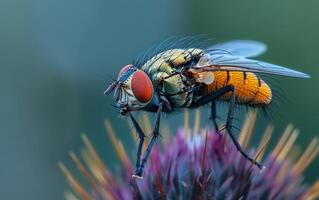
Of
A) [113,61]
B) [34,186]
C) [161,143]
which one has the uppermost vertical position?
[161,143]

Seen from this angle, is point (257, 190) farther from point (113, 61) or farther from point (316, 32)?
point (113, 61)

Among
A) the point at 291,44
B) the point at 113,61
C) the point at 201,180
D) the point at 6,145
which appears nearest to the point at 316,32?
the point at 291,44

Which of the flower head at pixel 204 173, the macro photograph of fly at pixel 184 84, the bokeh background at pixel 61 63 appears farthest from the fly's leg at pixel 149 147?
the bokeh background at pixel 61 63

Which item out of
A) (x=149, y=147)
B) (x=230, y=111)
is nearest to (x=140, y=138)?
(x=149, y=147)

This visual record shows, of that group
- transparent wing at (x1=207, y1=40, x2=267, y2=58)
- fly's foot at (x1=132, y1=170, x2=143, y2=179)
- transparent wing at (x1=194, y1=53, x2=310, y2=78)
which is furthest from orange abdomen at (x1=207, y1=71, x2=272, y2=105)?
fly's foot at (x1=132, y1=170, x2=143, y2=179)

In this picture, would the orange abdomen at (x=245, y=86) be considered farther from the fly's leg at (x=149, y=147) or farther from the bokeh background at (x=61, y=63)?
the bokeh background at (x=61, y=63)
